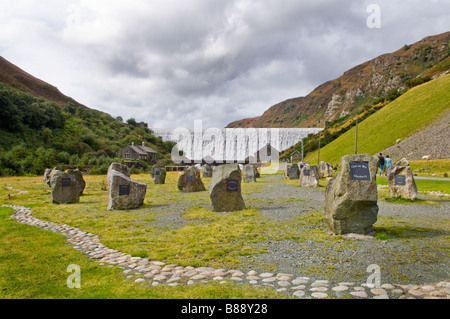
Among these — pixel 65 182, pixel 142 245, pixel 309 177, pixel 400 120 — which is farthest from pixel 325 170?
pixel 400 120

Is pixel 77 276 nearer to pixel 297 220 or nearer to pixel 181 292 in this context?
pixel 181 292

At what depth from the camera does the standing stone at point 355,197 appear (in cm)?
757

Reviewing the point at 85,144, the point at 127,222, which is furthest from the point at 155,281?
the point at 85,144

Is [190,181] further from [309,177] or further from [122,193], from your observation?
[309,177]

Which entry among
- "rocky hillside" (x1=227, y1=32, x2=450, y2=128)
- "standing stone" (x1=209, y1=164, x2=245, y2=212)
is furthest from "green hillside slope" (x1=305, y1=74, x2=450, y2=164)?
"rocky hillside" (x1=227, y1=32, x2=450, y2=128)

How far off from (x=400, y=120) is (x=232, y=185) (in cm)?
5842

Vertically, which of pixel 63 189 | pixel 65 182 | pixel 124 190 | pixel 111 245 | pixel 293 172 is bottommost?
pixel 111 245

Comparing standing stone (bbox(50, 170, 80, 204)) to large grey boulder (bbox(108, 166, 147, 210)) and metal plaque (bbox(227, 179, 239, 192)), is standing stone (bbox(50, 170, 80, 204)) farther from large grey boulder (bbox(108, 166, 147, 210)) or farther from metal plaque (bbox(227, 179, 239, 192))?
metal plaque (bbox(227, 179, 239, 192))

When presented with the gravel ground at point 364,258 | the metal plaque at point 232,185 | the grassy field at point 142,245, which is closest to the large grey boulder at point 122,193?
the grassy field at point 142,245

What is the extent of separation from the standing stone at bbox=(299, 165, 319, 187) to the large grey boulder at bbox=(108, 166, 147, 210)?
13821 millimetres

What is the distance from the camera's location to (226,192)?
1254 centimetres

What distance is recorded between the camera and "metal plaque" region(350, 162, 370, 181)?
7.63 meters

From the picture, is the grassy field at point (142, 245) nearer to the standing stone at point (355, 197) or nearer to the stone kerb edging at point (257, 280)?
the stone kerb edging at point (257, 280)
